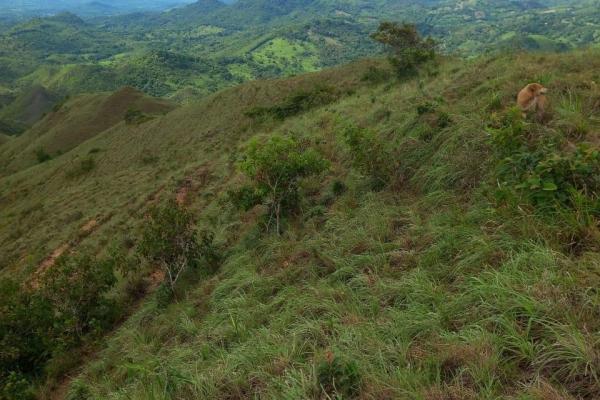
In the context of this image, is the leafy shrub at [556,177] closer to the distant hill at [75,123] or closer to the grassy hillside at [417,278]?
the grassy hillside at [417,278]

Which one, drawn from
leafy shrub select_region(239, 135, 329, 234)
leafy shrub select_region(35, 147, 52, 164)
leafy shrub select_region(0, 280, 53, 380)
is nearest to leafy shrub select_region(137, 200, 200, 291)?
leafy shrub select_region(239, 135, 329, 234)

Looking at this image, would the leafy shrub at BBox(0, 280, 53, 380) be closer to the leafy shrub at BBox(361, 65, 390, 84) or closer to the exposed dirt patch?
the exposed dirt patch

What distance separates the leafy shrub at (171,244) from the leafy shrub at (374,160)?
410 centimetres

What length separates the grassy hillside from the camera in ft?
9.77

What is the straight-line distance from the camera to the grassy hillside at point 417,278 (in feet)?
9.77

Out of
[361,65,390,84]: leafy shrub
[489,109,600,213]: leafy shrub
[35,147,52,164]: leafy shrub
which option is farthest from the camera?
[35,147,52,164]: leafy shrub

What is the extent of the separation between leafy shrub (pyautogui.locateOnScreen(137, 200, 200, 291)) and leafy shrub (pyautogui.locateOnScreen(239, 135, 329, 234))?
6.04ft

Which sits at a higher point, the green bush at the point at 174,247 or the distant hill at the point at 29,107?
the green bush at the point at 174,247

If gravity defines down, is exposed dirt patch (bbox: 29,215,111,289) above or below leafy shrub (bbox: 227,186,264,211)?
below

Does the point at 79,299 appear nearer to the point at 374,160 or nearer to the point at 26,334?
the point at 26,334

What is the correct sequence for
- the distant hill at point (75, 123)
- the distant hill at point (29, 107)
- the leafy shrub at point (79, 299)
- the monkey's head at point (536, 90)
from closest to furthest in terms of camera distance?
the monkey's head at point (536, 90) → the leafy shrub at point (79, 299) → the distant hill at point (75, 123) → the distant hill at point (29, 107)

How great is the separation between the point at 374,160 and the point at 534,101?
2.89 meters

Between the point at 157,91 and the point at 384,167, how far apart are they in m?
143

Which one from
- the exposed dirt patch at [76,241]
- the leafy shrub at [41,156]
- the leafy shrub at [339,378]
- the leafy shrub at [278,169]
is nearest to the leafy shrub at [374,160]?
the leafy shrub at [278,169]
